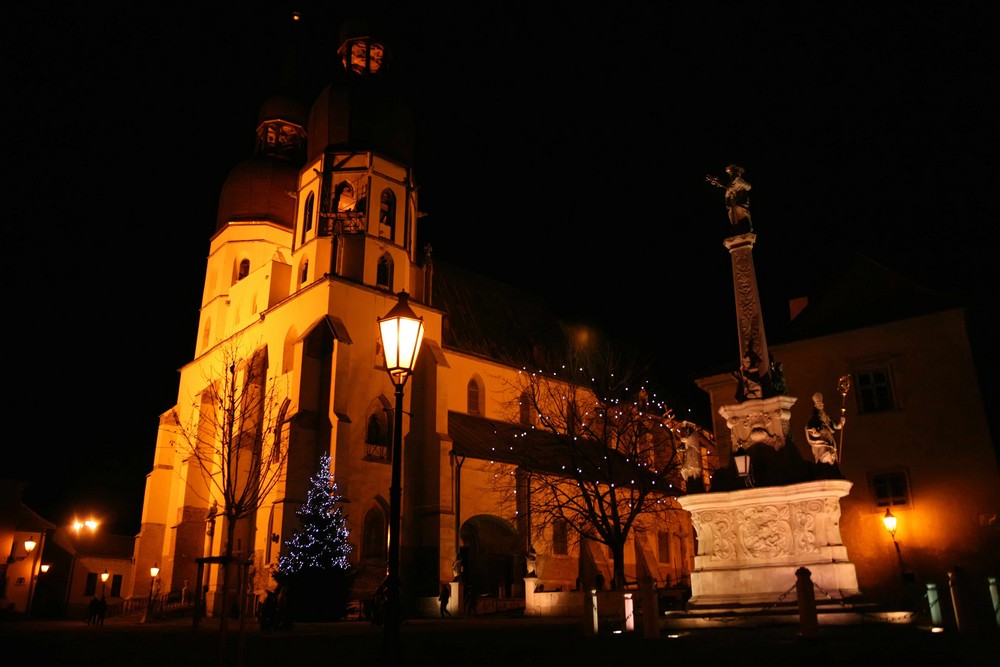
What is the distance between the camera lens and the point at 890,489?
81.3ft

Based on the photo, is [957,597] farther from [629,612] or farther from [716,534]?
[629,612]

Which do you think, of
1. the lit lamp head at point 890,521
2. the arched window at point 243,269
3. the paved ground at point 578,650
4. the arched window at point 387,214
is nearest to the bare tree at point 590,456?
the lit lamp head at point 890,521

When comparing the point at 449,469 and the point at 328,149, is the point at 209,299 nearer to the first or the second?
the point at 328,149

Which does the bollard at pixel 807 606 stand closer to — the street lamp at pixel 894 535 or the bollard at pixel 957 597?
the bollard at pixel 957 597

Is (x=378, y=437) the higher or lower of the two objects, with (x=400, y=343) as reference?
higher

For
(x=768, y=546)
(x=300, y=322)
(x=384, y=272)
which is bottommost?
(x=768, y=546)

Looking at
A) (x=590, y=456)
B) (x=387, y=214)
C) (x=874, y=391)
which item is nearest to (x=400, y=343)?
(x=874, y=391)

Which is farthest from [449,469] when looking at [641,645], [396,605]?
[396,605]

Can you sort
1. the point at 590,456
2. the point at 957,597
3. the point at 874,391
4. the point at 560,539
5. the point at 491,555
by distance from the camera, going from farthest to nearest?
the point at 560,539 < the point at 491,555 < the point at 590,456 < the point at 874,391 < the point at 957,597

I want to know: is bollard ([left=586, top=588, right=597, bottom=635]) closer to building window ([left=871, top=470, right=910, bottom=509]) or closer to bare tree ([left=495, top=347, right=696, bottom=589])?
bare tree ([left=495, top=347, right=696, bottom=589])

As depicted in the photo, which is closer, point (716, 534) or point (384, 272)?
point (716, 534)

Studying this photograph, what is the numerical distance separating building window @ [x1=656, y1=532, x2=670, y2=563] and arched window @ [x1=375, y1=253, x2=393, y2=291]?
20053 mm

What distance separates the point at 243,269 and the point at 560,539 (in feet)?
72.9

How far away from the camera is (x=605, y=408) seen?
26859 mm
